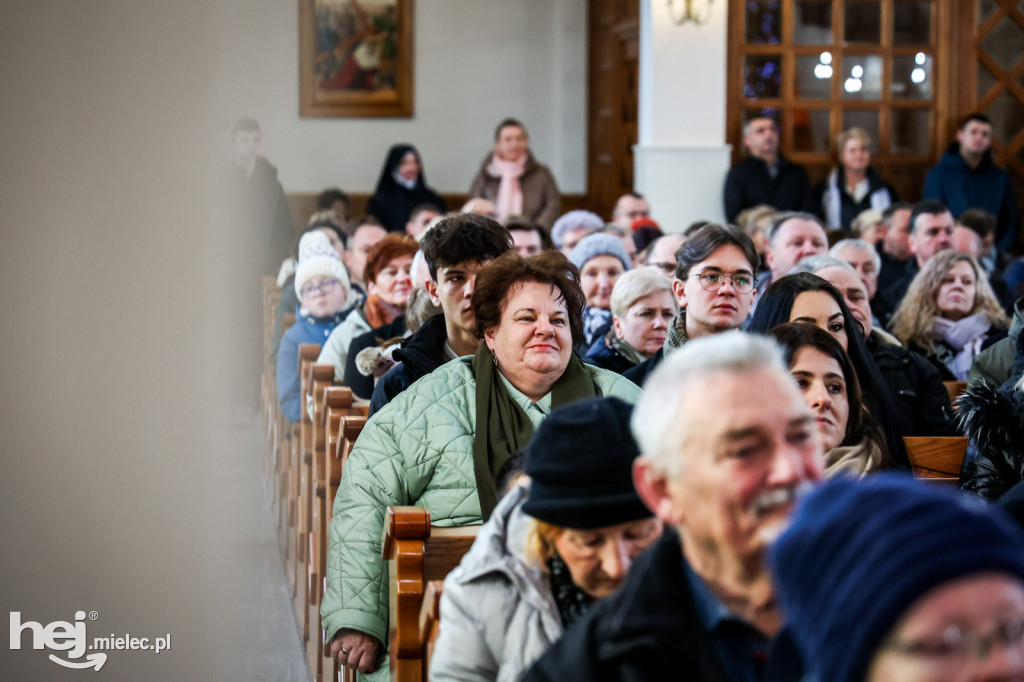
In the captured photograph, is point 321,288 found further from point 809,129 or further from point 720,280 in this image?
point 809,129

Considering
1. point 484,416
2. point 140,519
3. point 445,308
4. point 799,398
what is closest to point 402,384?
point 445,308

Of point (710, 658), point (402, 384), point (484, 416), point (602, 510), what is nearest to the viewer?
point (710, 658)

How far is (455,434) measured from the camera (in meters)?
2.89

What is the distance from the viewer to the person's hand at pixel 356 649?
2912 mm

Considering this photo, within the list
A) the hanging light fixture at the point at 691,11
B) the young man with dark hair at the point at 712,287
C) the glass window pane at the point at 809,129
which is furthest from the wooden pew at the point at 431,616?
the glass window pane at the point at 809,129

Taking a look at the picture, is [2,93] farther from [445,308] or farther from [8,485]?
[445,308]

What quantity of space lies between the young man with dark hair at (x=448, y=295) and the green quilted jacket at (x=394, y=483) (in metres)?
0.43

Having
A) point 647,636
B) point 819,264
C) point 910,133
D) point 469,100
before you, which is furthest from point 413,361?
point 469,100

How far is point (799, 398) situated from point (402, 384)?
2.13 meters

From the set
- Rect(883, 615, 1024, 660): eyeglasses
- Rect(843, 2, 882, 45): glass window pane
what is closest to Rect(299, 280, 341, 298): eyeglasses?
Rect(883, 615, 1024, 660): eyeglasses

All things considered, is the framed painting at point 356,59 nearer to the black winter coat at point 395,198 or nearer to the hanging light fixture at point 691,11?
the black winter coat at point 395,198

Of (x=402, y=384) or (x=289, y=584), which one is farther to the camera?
(x=289, y=584)

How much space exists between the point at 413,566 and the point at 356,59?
10.0 metres

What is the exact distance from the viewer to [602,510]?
175 centimetres
